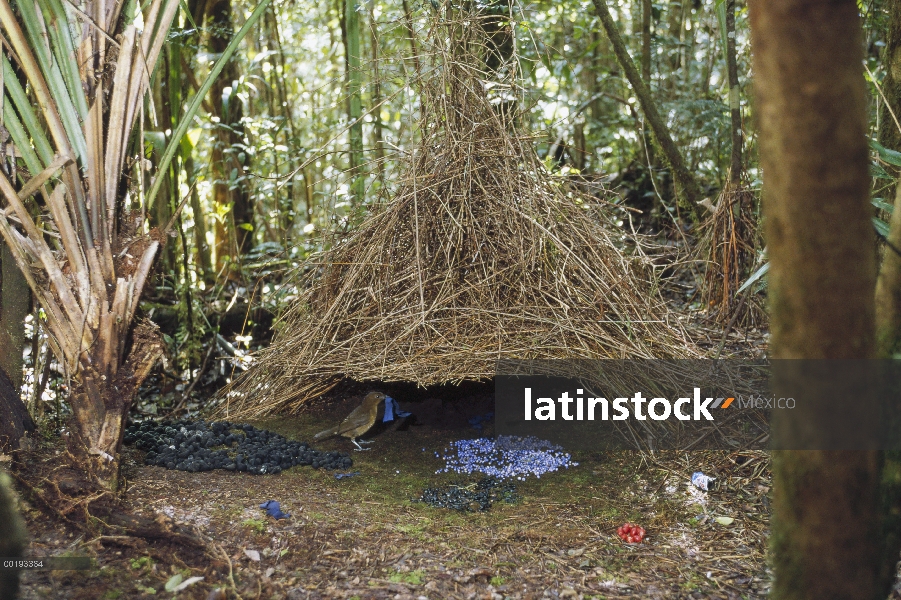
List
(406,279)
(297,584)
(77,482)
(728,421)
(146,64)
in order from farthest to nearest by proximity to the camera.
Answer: (406,279), (728,421), (146,64), (77,482), (297,584)

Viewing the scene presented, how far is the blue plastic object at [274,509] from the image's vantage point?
2.16 meters

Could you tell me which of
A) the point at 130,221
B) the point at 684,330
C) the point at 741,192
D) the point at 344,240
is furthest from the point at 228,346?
the point at 741,192

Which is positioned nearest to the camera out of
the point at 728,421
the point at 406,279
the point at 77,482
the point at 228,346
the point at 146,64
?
the point at 77,482

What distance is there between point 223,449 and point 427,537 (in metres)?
1.10

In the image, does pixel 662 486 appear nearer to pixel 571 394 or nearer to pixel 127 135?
pixel 571 394

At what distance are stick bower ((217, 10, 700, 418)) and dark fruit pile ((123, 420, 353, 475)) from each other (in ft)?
1.11

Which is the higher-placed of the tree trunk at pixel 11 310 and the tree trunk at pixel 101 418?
the tree trunk at pixel 11 310

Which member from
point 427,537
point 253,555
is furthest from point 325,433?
point 253,555

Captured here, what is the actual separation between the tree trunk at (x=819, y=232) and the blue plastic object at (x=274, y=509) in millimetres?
1459

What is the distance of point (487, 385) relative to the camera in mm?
3410

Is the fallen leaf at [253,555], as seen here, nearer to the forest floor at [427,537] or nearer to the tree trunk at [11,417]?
the forest floor at [427,537]

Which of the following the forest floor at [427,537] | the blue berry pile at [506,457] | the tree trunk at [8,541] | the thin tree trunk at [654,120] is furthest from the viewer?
the thin tree trunk at [654,120]

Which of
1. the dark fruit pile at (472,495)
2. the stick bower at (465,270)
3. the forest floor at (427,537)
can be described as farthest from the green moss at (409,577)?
the stick bower at (465,270)

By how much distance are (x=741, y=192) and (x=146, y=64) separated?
2.84 metres
